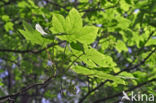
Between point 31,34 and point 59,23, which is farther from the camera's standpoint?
point 31,34

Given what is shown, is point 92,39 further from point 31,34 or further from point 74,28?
point 31,34

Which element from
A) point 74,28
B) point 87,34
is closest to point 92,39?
point 87,34

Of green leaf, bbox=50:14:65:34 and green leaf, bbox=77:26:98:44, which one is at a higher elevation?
green leaf, bbox=50:14:65:34

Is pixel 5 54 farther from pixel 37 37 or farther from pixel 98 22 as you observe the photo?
pixel 37 37

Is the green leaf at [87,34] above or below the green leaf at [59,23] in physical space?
below

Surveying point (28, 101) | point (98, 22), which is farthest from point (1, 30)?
point (28, 101)

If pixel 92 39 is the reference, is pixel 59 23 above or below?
above

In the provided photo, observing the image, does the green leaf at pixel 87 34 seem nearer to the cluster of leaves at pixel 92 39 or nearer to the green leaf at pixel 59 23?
the cluster of leaves at pixel 92 39

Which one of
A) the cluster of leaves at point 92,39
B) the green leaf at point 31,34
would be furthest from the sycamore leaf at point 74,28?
the green leaf at point 31,34

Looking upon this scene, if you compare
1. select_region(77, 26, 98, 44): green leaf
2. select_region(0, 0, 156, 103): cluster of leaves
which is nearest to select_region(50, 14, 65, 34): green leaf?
select_region(0, 0, 156, 103): cluster of leaves

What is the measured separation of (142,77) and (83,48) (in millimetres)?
1445

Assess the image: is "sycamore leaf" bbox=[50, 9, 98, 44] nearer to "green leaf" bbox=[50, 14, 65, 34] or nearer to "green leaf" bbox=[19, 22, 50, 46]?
"green leaf" bbox=[50, 14, 65, 34]

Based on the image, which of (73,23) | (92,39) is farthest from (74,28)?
(92,39)

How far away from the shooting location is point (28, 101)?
26.0 ft
